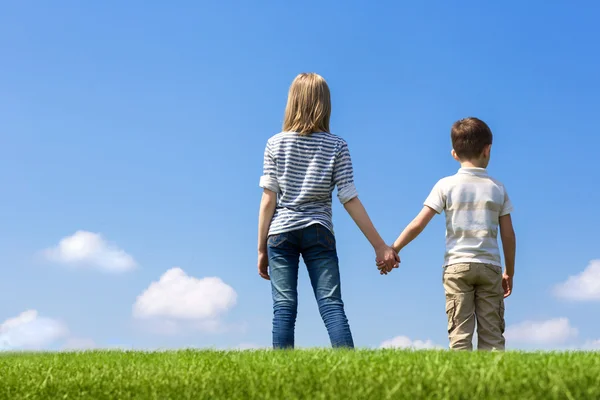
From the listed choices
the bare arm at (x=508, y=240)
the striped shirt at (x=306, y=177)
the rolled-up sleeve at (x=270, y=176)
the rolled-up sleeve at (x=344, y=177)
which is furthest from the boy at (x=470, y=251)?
the rolled-up sleeve at (x=270, y=176)

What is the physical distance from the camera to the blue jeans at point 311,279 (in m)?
6.87

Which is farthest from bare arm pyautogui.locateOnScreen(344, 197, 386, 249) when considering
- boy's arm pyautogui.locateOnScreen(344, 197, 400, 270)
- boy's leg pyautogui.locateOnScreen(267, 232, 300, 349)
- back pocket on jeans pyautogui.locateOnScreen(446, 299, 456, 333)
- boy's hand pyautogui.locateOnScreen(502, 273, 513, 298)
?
boy's hand pyautogui.locateOnScreen(502, 273, 513, 298)

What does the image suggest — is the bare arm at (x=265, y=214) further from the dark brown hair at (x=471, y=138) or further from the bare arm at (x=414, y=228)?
the dark brown hair at (x=471, y=138)

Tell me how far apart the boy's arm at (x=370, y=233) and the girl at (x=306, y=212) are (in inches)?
0.4

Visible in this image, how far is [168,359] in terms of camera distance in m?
6.89

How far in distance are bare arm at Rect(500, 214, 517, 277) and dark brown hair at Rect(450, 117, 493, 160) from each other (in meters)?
0.76

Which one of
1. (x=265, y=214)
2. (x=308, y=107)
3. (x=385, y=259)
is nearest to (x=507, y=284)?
(x=385, y=259)

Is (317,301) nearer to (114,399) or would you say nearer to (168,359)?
(168,359)

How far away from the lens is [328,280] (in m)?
6.87

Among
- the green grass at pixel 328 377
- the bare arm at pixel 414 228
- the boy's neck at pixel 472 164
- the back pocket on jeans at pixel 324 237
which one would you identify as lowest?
the green grass at pixel 328 377

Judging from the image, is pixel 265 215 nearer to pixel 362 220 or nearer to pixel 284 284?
pixel 284 284

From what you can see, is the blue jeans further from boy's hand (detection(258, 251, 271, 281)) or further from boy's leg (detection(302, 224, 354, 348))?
boy's hand (detection(258, 251, 271, 281))

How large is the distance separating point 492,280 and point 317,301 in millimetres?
1795

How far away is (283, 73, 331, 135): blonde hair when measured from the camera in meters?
7.18
